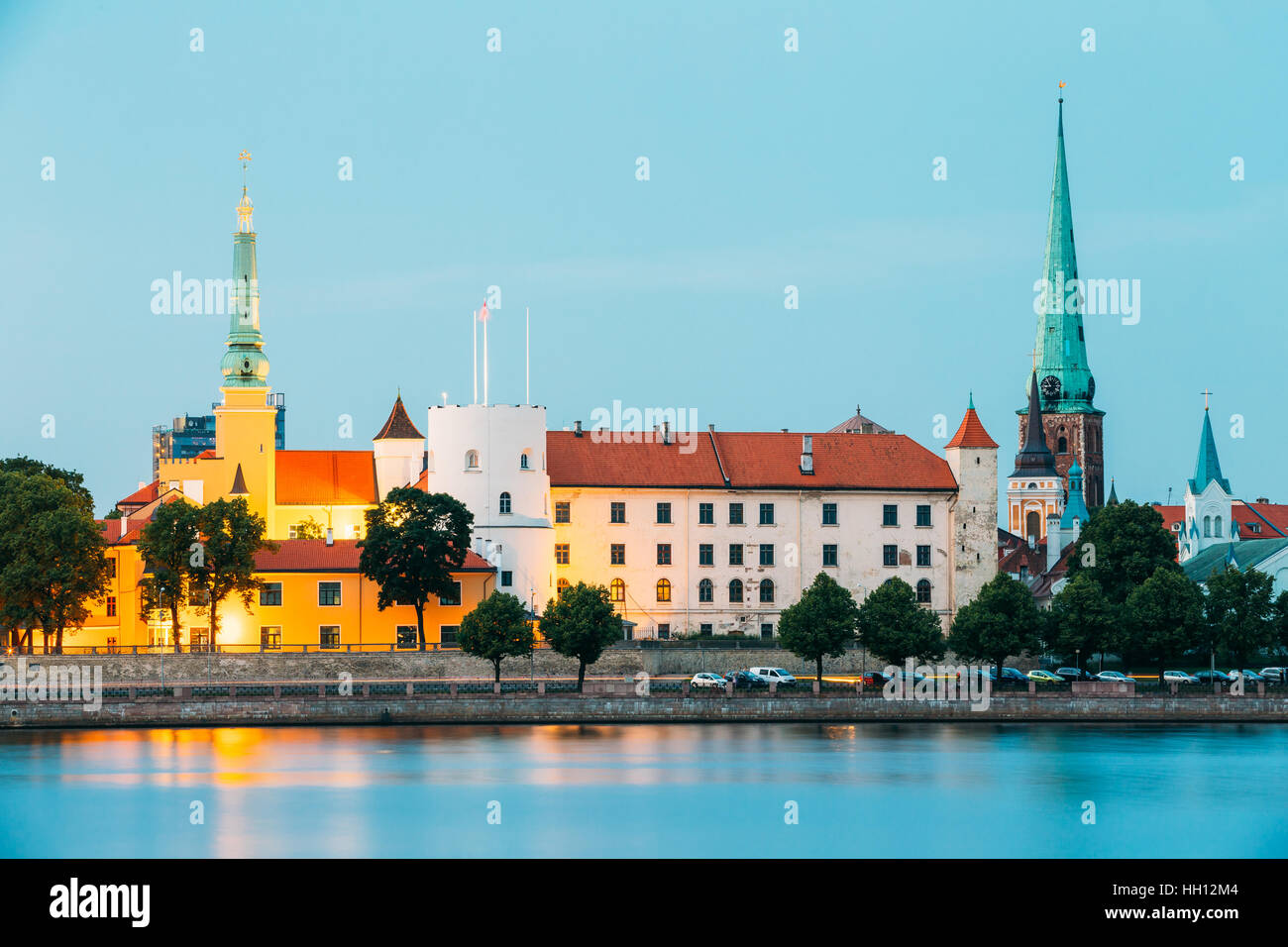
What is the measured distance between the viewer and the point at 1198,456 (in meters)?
135

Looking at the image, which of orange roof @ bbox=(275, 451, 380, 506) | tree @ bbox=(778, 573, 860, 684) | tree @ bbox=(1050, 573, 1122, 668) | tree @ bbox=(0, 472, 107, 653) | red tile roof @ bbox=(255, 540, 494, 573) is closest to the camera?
tree @ bbox=(778, 573, 860, 684)

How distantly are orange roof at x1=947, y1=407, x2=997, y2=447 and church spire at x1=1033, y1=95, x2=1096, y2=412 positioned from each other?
245ft

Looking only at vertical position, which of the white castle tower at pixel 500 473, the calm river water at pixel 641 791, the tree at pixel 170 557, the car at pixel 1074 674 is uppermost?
the white castle tower at pixel 500 473

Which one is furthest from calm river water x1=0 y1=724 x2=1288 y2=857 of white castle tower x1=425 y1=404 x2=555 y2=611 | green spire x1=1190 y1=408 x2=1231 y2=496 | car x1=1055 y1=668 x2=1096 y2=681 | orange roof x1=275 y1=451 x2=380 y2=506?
green spire x1=1190 y1=408 x2=1231 y2=496

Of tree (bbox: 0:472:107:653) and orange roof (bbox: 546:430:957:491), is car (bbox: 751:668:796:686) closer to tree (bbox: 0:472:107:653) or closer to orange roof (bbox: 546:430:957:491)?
orange roof (bbox: 546:430:957:491)

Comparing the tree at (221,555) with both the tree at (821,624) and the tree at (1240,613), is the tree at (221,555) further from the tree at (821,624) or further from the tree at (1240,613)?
the tree at (1240,613)

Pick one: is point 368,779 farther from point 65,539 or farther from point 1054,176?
point 1054,176

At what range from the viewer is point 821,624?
7512 centimetres

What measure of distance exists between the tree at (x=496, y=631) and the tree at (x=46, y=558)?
15763 millimetres

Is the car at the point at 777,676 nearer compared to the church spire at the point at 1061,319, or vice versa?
the car at the point at 777,676

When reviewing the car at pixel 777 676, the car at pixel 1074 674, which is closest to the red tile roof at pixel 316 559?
the car at pixel 777 676

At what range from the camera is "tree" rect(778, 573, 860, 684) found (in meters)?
75.0

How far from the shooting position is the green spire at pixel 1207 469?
13288 cm

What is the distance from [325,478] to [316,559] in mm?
17548
